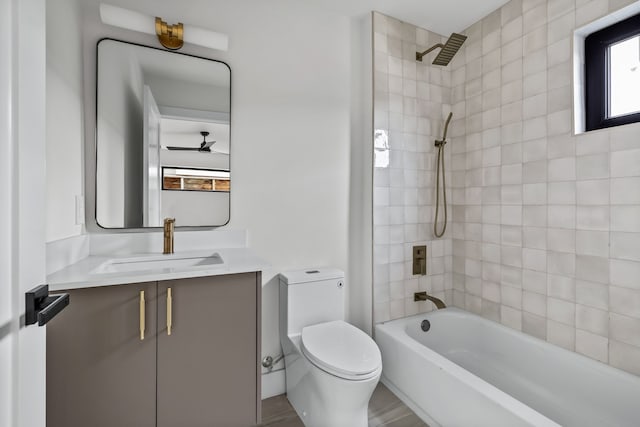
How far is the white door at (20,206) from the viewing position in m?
0.56

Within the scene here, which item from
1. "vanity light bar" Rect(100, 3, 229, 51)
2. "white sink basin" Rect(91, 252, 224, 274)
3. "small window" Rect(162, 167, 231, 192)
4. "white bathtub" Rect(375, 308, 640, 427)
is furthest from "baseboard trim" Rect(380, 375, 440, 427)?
"vanity light bar" Rect(100, 3, 229, 51)

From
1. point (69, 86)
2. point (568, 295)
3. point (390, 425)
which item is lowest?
point (390, 425)

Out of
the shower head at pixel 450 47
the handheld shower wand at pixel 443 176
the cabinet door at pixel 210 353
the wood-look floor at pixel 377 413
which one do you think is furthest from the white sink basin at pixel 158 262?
the shower head at pixel 450 47

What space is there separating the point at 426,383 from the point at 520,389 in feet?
2.06

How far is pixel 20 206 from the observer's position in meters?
0.59

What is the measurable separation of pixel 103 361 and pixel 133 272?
333 millimetres

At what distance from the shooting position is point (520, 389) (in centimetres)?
178

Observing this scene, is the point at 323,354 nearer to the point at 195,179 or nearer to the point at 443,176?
the point at 195,179

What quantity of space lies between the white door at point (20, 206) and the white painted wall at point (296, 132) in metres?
1.15

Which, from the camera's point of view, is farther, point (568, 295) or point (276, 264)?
point (276, 264)

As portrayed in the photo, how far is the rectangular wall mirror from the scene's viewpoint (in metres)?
1.54

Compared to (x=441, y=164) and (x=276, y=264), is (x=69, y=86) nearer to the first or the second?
(x=276, y=264)

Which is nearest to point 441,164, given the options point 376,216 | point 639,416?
point 376,216

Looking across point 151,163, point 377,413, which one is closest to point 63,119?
point 151,163
